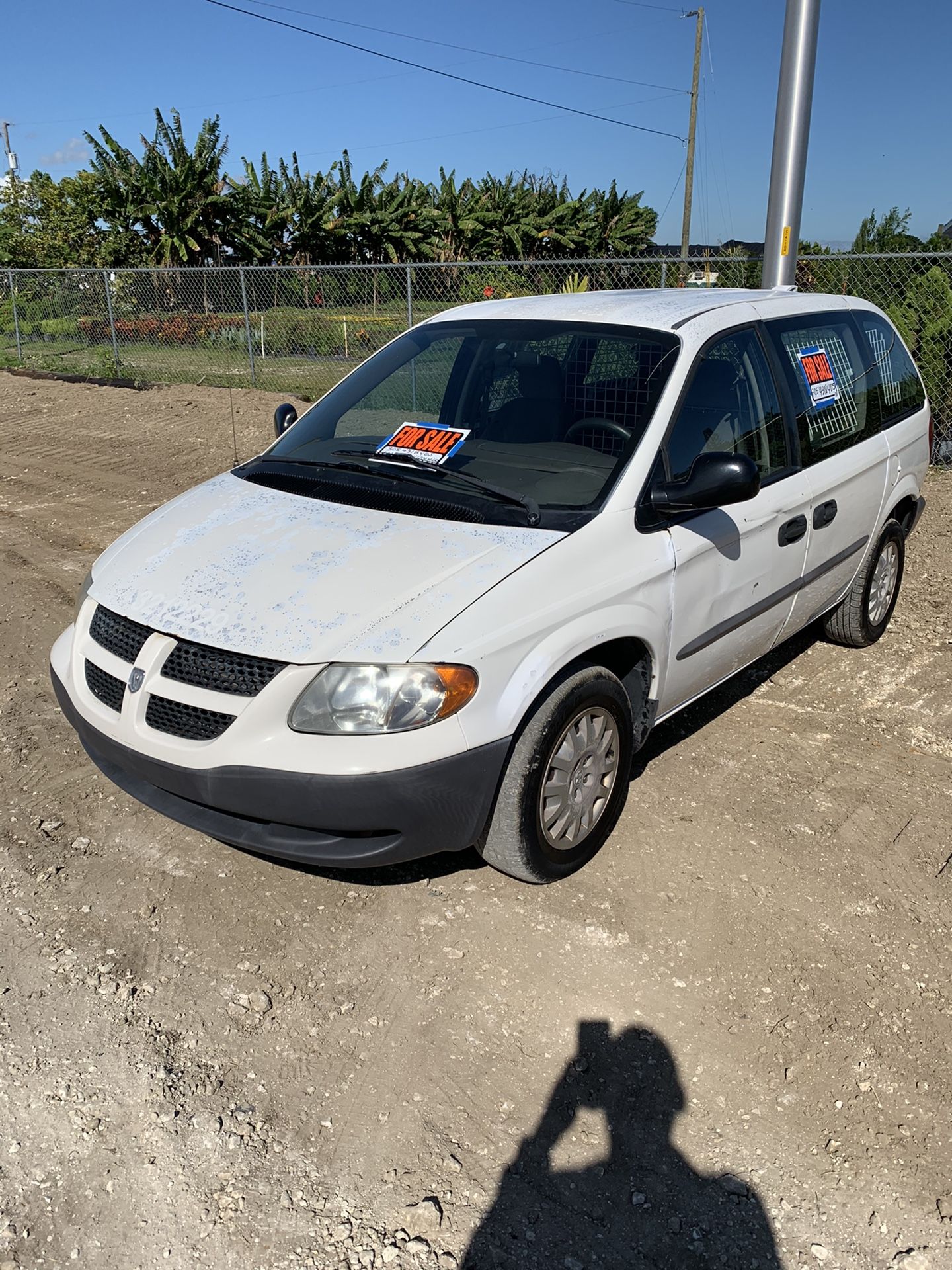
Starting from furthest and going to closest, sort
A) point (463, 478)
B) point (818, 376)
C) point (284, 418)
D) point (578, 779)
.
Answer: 1. point (284, 418)
2. point (818, 376)
3. point (463, 478)
4. point (578, 779)

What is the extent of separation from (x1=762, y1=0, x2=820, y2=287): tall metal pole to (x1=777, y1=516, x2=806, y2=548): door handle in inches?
142

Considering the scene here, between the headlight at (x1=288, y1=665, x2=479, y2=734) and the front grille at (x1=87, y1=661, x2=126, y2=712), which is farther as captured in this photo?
the front grille at (x1=87, y1=661, x2=126, y2=712)

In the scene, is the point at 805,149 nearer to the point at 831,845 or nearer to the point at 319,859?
the point at 831,845

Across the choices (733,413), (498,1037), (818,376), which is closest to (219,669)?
(498,1037)

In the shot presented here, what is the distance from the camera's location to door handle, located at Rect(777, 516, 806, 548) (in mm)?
4094

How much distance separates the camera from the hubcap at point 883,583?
5.41 metres

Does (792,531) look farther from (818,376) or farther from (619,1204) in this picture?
(619,1204)

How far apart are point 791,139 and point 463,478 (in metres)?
5.46

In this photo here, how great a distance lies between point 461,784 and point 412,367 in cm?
231

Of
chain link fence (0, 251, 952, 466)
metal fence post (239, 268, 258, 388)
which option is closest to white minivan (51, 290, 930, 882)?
chain link fence (0, 251, 952, 466)

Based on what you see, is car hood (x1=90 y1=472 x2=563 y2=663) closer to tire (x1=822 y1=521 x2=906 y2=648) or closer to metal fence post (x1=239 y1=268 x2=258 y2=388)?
tire (x1=822 y1=521 x2=906 y2=648)

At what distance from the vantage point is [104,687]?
10.7 feet

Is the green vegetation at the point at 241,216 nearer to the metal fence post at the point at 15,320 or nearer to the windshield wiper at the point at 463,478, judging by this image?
the metal fence post at the point at 15,320

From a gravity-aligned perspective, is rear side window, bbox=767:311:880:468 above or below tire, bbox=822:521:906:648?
above
